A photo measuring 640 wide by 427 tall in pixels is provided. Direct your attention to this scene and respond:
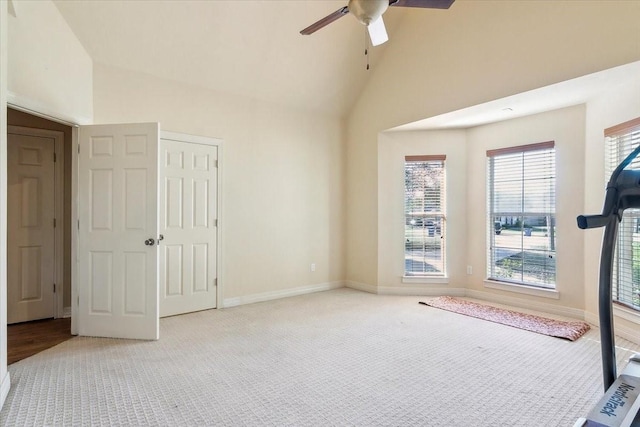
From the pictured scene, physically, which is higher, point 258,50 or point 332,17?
point 258,50

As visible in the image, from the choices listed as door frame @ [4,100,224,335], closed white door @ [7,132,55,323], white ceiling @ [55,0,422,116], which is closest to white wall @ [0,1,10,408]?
door frame @ [4,100,224,335]

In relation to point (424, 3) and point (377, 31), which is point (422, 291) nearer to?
point (377, 31)

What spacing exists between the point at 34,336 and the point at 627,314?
5.90 meters

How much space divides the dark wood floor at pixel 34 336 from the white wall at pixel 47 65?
6.94 feet

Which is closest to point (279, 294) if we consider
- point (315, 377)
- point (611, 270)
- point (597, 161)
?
point (315, 377)

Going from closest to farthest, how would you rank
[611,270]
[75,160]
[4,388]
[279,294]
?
[611,270] → [4,388] → [75,160] → [279,294]

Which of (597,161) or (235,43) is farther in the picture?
(235,43)

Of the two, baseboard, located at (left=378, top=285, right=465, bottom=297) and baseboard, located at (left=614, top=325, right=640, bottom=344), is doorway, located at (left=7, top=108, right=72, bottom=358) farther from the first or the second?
baseboard, located at (left=614, top=325, right=640, bottom=344)

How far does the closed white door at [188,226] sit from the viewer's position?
159 inches

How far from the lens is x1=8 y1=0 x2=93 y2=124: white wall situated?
107 inches

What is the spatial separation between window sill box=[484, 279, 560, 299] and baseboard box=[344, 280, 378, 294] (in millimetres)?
1589

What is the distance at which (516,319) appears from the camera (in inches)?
157

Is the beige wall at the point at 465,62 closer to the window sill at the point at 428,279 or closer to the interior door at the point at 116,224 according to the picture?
the window sill at the point at 428,279

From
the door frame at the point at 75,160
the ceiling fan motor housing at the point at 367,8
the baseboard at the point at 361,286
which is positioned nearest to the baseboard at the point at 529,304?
the baseboard at the point at 361,286
